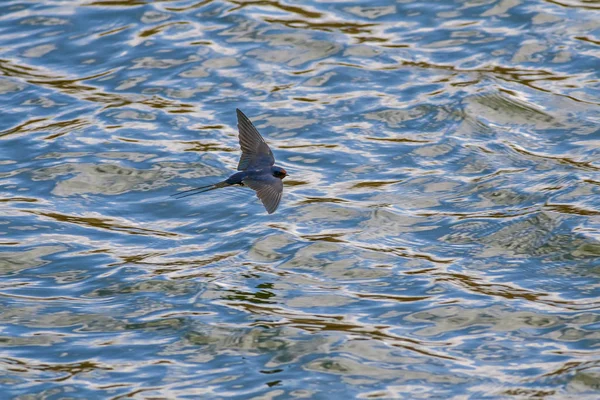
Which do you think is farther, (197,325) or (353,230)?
(353,230)

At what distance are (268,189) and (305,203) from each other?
3.95ft

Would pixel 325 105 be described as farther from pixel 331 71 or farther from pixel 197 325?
pixel 197 325

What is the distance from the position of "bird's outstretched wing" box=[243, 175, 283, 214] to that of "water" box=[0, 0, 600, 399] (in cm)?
56

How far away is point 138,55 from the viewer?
11594 mm

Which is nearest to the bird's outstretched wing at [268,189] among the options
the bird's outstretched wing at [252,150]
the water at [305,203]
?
the bird's outstretched wing at [252,150]

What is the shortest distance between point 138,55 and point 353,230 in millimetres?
3873

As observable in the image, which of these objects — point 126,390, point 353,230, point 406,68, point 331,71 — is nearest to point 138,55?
point 331,71

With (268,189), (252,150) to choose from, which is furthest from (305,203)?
(268,189)

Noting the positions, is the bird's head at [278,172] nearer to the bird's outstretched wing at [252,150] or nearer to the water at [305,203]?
the bird's outstretched wing at [252,150]

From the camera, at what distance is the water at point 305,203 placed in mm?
6969

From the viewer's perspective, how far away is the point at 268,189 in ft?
26.2

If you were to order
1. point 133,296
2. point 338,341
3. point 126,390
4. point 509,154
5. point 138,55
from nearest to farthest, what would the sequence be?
1. point 126,390
2. point 338,341
3. point 133,296
4. point 509,154
5. point 138,55

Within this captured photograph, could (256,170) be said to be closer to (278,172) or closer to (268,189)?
(278,172)

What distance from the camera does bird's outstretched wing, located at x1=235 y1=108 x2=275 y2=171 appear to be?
839cm
